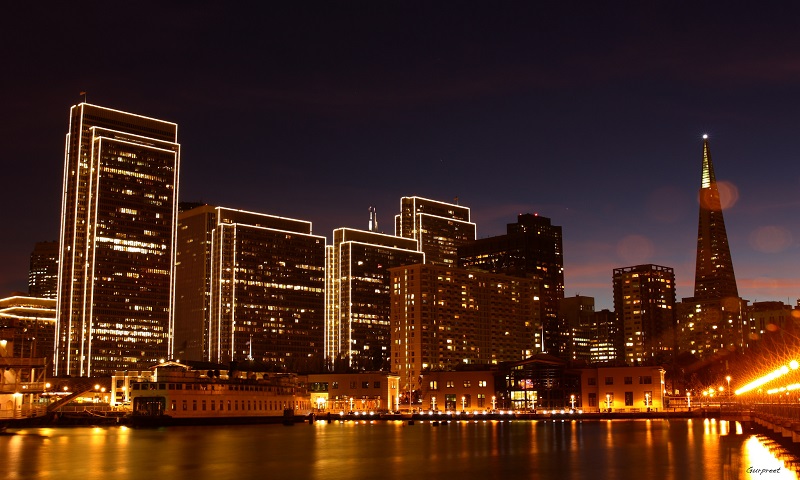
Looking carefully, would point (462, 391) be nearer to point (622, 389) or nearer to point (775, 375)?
point (622, 389)

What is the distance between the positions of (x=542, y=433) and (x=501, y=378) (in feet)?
206

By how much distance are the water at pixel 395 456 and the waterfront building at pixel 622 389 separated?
50.2 metres

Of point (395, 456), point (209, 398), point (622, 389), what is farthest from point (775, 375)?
point (209, 398)

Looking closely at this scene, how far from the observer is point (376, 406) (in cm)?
17700

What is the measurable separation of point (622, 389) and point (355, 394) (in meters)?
50.8

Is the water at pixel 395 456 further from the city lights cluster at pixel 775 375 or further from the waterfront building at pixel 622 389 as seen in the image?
the waterfront building at pixel 622 389

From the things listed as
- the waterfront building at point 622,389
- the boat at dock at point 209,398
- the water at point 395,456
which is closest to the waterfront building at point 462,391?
the waterfront building at point 622,389

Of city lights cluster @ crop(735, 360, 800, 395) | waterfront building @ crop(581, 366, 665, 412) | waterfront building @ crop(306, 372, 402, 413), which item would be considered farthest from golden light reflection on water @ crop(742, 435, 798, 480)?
waterfront building @ crop(306, 372, 402, 413)

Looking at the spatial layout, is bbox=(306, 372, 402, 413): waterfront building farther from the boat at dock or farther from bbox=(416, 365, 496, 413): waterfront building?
→ the boat at dock

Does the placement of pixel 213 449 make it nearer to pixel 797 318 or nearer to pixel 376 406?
pixel 797 318

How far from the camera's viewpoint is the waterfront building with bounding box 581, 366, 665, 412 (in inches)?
6068

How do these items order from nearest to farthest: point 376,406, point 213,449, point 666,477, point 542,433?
point 666,477
point 213,449
point 542,433
point 376,406

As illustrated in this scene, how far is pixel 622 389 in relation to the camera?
158125 mm

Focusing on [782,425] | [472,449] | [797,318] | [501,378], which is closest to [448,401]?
[501,378]
